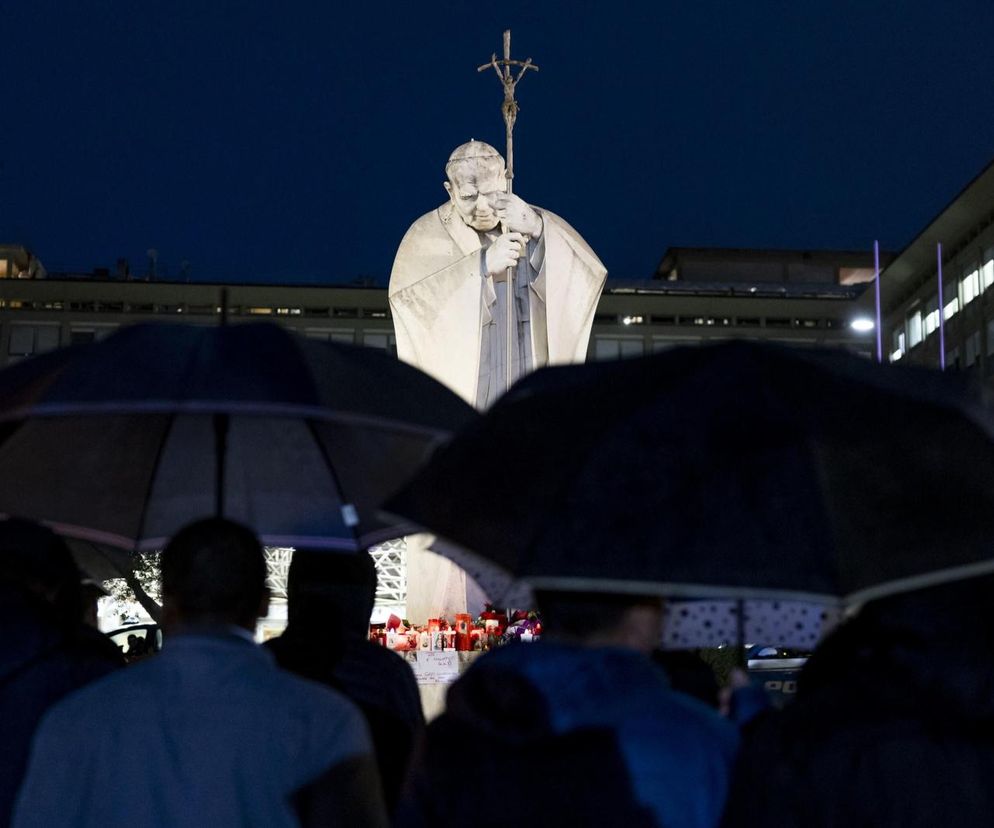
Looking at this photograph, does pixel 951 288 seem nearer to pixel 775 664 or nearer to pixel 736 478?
pixel 775 664

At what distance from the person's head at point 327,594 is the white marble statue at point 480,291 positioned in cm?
999

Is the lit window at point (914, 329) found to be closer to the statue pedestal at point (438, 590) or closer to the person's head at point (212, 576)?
the statue pedestal at point (438, 590)

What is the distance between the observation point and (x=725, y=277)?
68.7 metres

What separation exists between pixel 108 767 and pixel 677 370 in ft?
4.39

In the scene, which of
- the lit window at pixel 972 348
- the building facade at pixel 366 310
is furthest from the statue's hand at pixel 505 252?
the building facade at pixel 366 310

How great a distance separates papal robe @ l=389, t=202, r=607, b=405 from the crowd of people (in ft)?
36.3

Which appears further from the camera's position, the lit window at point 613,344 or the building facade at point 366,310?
the lit window at point 613,344

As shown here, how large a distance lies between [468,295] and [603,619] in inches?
456

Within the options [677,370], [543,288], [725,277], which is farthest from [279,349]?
[725,277]

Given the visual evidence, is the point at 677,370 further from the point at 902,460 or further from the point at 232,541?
the point at 232,541

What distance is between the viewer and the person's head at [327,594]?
12.6 feet

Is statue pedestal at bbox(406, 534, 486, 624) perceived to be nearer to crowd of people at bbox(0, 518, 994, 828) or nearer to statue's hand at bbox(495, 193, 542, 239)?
statue's hand at bbox(495, 193, 542, 239)

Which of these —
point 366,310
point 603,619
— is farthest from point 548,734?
point 366,310

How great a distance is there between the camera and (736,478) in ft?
8.80
